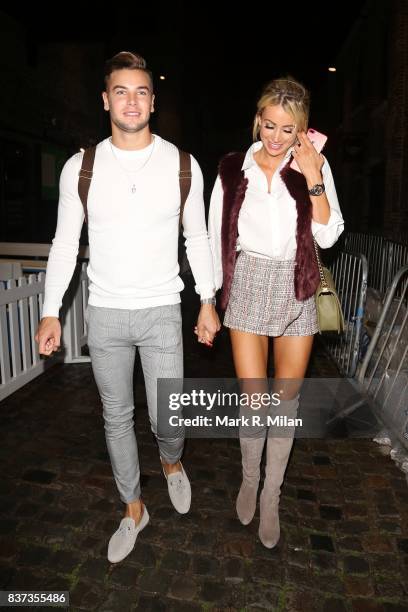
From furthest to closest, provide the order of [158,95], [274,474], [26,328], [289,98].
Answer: [158,95]
[26,328]
[274,474]
[289,98]

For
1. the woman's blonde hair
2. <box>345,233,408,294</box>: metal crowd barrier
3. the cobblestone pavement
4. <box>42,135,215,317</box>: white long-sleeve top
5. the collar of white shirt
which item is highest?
the woman's blonde hair

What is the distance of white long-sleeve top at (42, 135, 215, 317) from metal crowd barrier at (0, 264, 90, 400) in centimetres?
235

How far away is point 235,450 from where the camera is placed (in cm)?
379

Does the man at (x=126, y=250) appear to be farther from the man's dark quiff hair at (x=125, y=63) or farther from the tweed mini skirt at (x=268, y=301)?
the tweed mini skirt at (x=268, y=301)

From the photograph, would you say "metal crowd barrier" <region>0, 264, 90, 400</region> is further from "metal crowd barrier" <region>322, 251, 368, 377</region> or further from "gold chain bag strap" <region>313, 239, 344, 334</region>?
"gold chain bag strap" <region>313, 239, 344, 334</region>

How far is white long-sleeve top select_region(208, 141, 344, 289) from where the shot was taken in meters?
2.39

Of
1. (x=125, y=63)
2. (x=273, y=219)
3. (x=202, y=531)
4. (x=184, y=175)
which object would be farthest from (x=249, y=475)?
(x=125, y=63)

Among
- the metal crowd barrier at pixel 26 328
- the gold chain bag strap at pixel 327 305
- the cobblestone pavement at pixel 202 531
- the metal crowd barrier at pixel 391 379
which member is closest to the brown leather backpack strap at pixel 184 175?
the gold chain bag strap at pixel 327 305

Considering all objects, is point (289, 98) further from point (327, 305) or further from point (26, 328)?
point (26, 328)

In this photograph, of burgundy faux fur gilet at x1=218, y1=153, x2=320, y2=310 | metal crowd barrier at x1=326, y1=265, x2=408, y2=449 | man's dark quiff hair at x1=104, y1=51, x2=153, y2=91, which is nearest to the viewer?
man's dark quiff hair at x1=104, y1=51, x2=153, y2=91

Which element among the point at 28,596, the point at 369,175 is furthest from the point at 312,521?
the point at 369,175

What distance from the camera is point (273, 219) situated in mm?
2389

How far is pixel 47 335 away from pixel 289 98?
5.22 feet

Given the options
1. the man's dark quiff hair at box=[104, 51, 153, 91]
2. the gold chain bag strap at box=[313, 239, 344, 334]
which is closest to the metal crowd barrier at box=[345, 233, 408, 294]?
the gold chain bag strap at box=[313, 239, 344, 334]
